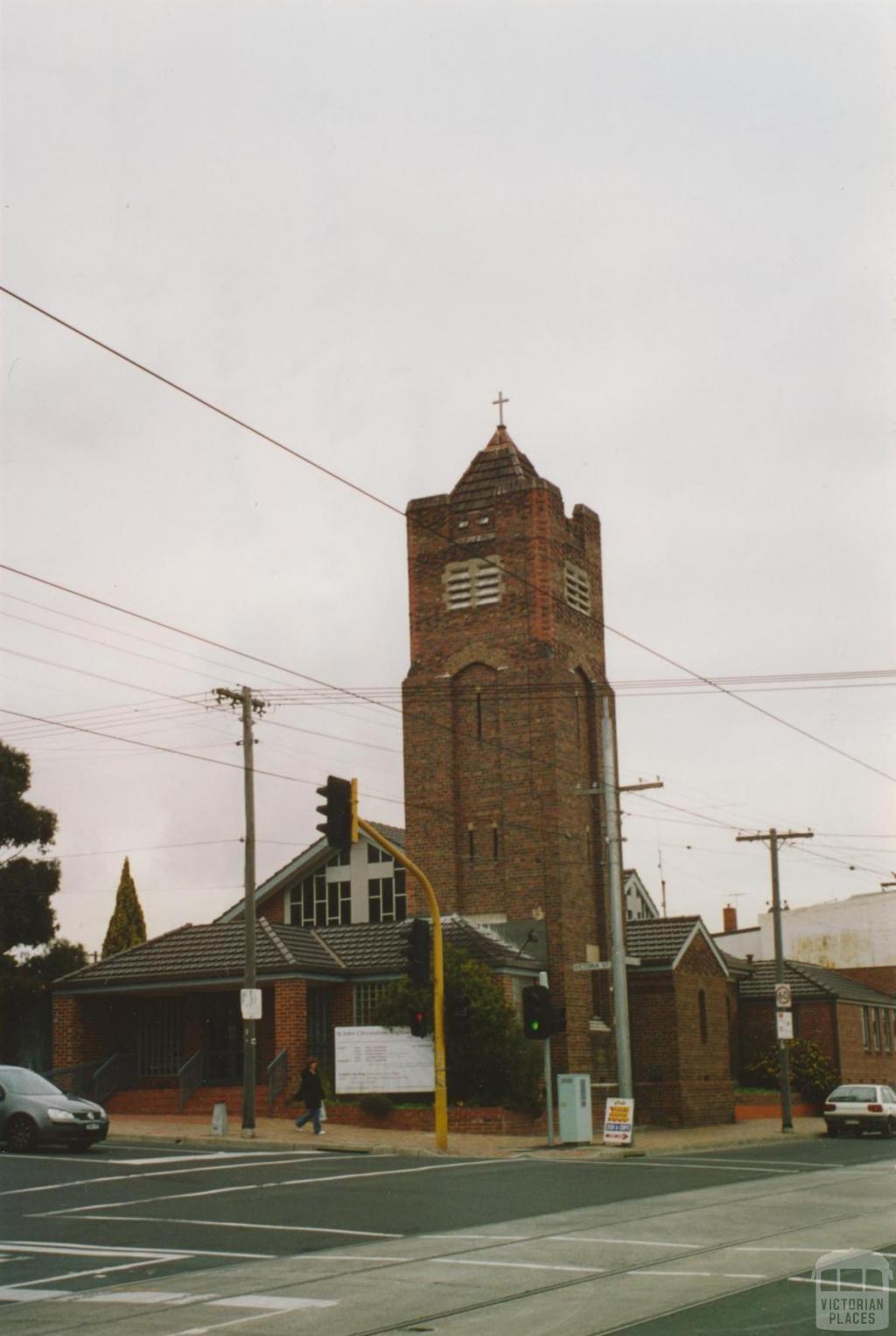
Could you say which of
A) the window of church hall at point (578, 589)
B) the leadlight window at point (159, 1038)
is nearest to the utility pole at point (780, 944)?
the window of church hall at point (578, 589)

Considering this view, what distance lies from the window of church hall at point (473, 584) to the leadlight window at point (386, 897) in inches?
364

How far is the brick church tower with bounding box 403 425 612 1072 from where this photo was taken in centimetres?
3875

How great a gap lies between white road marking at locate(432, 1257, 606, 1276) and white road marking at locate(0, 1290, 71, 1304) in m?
3.06

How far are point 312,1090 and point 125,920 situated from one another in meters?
26.3

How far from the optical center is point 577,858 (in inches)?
1558

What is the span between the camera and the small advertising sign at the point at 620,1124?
29594 millimetres

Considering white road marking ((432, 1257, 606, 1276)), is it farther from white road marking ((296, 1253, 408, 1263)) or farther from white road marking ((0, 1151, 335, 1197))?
white road marking ((0, 1151, 335, 1197))

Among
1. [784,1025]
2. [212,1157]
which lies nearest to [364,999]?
[784,1025]

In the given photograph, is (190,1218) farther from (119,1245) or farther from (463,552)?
(463,552)

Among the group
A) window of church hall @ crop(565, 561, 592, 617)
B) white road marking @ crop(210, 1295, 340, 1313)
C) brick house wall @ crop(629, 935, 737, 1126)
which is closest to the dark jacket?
brick house wall @ crop(629, 935, 737, 1126)

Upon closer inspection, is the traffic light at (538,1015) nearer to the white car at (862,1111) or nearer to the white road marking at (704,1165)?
the white road marking at (704,1165)

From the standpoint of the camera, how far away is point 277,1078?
34.1 metres

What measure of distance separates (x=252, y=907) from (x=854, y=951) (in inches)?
1646

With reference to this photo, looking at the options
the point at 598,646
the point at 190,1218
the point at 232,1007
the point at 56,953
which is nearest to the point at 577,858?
the point at 598,646
